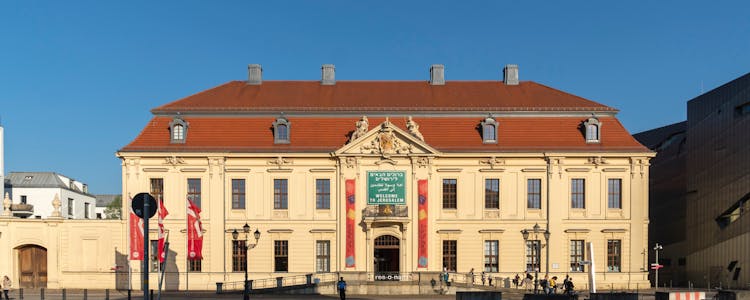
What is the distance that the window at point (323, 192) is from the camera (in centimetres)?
5069

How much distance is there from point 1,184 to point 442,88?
3669 centimetres

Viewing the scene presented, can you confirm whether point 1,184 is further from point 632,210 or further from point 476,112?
point 632,210

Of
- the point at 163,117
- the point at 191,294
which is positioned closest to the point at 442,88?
the point at 163,117

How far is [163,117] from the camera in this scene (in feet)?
168

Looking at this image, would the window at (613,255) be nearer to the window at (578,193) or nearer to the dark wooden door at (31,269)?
the window at (578,193)

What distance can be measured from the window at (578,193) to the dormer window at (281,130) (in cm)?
1926

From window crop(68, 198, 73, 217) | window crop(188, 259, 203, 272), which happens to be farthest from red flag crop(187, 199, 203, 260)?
window crop(68, 198, 73, 217)

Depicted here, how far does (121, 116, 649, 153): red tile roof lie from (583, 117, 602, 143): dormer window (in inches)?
14.8

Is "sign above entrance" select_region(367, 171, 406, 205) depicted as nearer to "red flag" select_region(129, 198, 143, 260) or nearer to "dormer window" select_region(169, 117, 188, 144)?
"dormer window" select_region(169, 117, 188, 144)

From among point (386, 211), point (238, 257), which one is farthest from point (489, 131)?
point (238, 257)

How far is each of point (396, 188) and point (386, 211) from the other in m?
1.66

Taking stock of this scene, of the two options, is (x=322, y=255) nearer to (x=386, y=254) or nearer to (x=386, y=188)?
(x=386, y=254)

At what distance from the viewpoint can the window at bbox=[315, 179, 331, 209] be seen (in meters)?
50.7

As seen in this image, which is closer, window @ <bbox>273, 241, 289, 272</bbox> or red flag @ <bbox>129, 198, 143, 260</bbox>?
red flag @ <bbox>129, 198, 143, 260</bbox>
